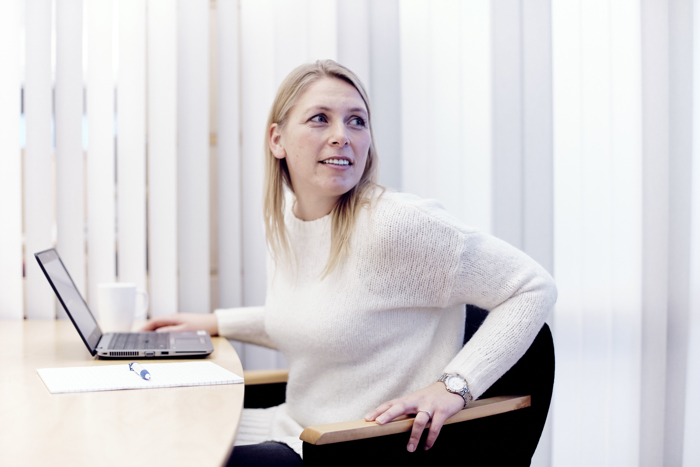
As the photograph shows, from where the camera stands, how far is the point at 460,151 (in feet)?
5.82

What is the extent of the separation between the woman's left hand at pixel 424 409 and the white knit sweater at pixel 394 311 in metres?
0.07

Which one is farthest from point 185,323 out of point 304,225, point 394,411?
point 394,411

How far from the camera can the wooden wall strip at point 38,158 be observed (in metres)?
1.62

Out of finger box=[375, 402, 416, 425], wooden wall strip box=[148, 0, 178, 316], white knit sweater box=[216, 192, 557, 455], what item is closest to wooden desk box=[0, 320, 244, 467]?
finger box=[375, 402, 416, 425]

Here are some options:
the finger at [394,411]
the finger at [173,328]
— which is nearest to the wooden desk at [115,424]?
the finger at [394,411]

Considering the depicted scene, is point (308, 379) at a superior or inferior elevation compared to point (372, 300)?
inferior

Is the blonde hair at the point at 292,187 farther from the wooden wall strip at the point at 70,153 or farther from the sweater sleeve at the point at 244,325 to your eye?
the wooden wall strip at the point at 70,153

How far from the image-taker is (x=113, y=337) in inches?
48.7

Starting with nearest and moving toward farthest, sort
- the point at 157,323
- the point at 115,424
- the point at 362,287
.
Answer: the point at 115,424 → the point at 362,287 → the point at 157,323

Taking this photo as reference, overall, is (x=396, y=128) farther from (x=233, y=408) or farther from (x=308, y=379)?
(x=233, y=408)

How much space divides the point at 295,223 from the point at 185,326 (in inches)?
16.6

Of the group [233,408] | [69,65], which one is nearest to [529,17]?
[69,65]

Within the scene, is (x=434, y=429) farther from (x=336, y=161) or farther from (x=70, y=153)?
(x=70, y=153)

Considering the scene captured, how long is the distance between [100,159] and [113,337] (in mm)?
678
